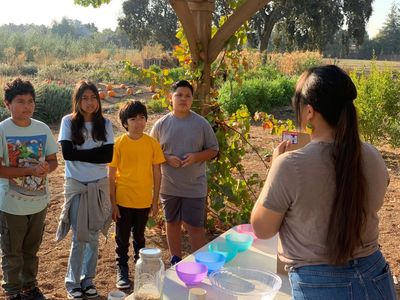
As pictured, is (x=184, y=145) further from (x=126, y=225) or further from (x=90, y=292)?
(x=90, y=292)

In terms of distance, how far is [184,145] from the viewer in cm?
341

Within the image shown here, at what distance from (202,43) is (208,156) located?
99 cm

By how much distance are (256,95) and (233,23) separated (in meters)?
8.29

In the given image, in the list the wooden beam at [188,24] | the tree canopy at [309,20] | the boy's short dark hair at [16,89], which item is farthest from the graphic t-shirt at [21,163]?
the tree canopy at [309,20]

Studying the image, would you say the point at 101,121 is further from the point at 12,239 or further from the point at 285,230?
the point at 285,230

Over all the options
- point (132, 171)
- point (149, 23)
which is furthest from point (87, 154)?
point (149, 23)

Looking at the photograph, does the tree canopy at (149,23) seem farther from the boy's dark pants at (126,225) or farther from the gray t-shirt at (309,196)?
the gray t-shirt at (309,196)

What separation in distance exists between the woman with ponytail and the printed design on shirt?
6.14 feet

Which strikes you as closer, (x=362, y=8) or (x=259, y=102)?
(x=259, y=102)

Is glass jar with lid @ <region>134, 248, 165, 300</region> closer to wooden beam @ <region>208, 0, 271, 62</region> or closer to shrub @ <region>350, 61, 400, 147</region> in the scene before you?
wooden beam @ <region>208, 0, 271, 62</region>

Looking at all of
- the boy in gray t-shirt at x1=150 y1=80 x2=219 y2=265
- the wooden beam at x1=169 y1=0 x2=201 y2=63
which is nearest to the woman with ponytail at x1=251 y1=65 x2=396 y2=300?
the boy in gray t-shirt at x1=150 y1=80 x2=219 y2=265

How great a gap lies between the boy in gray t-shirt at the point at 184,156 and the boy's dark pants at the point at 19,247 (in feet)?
3.11

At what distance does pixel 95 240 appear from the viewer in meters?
3.20

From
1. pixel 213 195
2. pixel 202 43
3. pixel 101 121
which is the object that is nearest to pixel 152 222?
pixel 213 195
